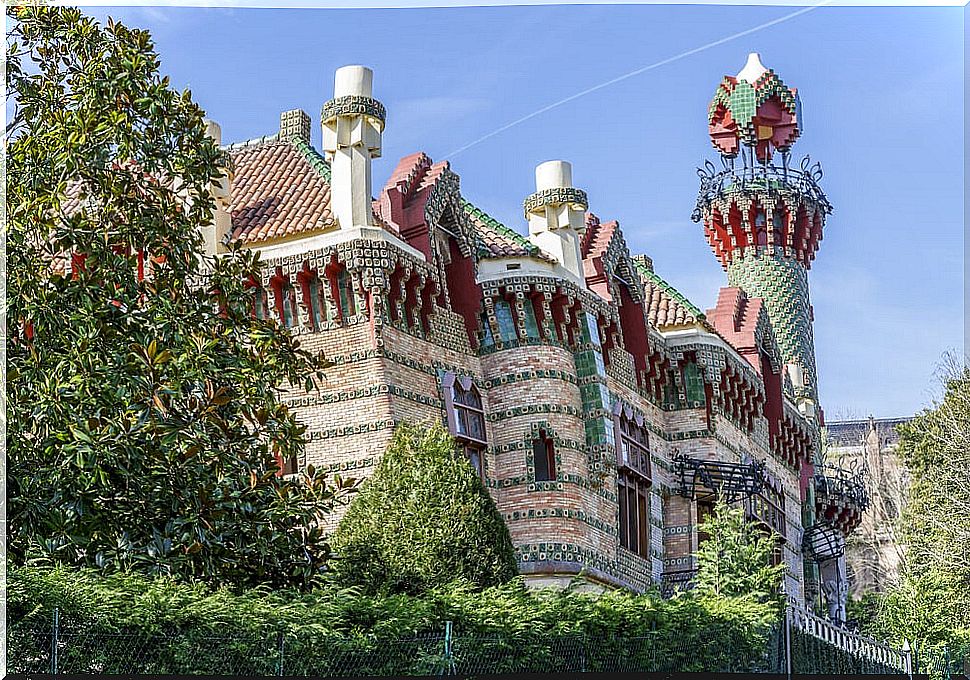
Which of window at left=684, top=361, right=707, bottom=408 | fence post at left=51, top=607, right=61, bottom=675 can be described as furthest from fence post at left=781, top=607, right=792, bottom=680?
fence post at left=51, top=607, right=61, bottom=675

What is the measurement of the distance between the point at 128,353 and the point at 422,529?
400 centimetres

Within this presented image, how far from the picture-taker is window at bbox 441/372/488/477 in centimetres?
2081

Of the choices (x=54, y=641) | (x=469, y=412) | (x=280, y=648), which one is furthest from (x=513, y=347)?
(x=54, y=641)

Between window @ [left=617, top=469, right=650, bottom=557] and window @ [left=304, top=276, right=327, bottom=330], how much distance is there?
5635 millimetres

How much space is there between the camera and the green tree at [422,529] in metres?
16.4

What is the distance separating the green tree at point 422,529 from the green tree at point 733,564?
448 cm

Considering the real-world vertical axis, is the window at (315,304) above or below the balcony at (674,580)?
above

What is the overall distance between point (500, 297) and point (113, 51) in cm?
821

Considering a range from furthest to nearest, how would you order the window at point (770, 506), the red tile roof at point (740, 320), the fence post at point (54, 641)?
the red tile roof at point (740, 320) → the window at point (770, 506) → the fence post at point (54, 641)

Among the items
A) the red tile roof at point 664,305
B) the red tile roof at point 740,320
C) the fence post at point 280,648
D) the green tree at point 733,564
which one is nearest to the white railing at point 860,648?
the green tree at point 733,564

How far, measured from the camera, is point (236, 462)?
49.0ft

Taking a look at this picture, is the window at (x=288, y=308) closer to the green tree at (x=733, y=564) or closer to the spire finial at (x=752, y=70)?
the green tree at (x=733, y=564)

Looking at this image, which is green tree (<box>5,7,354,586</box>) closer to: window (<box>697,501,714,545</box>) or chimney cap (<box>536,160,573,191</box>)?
chimney cap (<box>536,160,573,191</box>)

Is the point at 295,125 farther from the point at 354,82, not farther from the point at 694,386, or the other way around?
the point at 694,386
